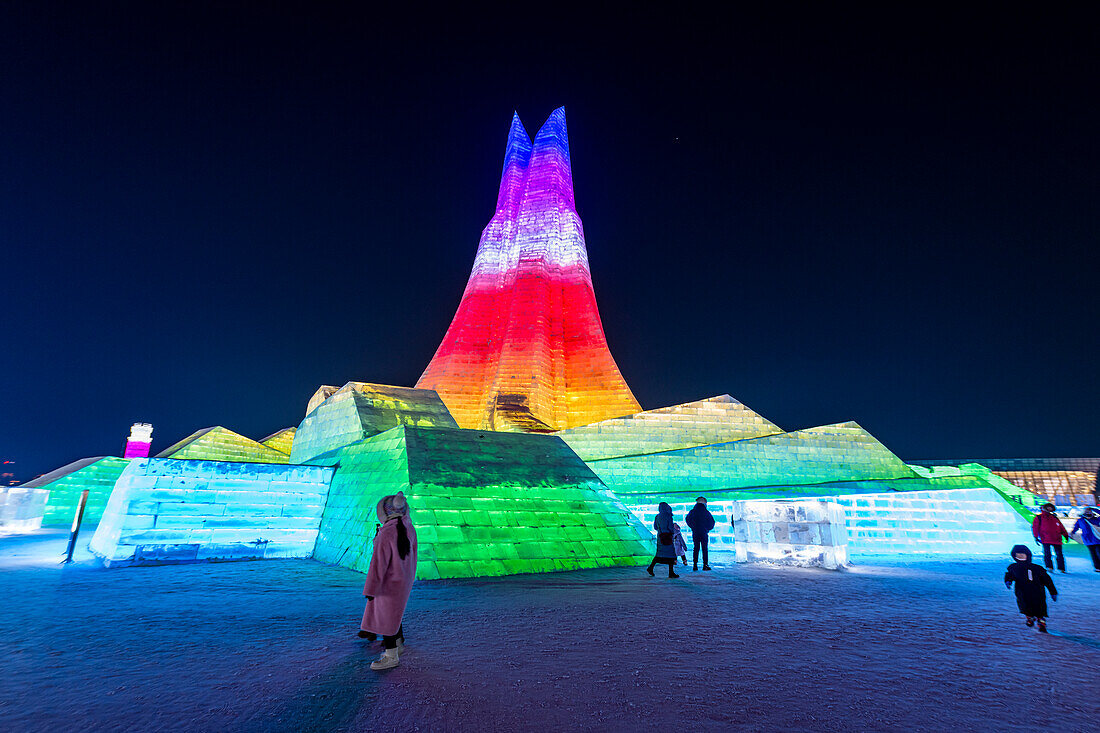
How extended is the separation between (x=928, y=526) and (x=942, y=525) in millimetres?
265

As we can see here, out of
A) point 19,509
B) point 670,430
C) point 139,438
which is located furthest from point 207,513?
point 139,438

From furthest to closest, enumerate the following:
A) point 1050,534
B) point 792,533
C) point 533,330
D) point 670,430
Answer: point 533,330, point 670,430, point 792,533, point 1050,534

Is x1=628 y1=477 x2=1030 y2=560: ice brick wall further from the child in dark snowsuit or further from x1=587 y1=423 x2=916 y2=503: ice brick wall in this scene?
the child in dark snowsuit

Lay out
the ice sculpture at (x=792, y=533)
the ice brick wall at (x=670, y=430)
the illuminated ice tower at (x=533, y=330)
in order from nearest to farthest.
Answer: the ice sculpture at (x=792, y=533)
the ice brick wall at (x=670, y=430)
the illuminated ice tower at (x=533, y=330)

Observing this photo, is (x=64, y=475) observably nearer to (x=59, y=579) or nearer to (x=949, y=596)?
(x=59, y=579)

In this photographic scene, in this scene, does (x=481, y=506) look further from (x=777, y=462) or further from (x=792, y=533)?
(x=777, y=462)

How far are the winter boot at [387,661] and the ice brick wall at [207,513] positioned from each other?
6.90 metres

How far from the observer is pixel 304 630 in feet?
13.2

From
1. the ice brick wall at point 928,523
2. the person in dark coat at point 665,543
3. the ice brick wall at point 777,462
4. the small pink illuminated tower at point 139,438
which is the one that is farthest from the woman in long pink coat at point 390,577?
the small pink illuminated tower at point 139,438

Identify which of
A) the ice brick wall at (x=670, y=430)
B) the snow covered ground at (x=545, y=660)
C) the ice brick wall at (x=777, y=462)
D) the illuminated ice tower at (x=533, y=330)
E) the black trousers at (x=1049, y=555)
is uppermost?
the illuminated ice tower at (x=533, y=330)

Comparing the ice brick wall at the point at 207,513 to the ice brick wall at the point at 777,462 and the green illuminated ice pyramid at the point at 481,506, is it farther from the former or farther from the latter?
the ice brick wall at the point at 777,462

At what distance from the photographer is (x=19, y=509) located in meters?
14.0

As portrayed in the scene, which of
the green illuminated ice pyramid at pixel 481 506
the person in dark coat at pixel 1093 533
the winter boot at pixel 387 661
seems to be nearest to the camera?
the winter boot at pixel 387 661

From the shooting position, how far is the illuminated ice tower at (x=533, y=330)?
21062mm
